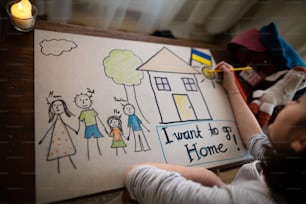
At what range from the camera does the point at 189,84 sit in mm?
695

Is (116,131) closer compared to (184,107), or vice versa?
(116,131)

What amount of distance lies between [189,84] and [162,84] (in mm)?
104

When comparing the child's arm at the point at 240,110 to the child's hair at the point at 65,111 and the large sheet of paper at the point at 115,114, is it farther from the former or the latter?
the child's hair at the point at 65,111

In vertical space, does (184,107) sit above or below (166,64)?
below

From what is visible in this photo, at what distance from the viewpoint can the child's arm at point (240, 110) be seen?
67 centimetres

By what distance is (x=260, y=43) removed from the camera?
82 centimetres

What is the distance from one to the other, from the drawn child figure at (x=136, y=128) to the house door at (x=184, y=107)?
13 cm

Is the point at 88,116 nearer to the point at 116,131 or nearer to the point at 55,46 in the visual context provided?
the point at 116,131

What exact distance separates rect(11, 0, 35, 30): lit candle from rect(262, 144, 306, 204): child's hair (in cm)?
66

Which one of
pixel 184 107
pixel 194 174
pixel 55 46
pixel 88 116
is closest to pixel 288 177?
pixel 194 174

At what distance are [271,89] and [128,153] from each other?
571mm

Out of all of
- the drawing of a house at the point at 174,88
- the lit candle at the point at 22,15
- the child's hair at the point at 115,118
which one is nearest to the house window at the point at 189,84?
the drawing of a house at the point at 174,88

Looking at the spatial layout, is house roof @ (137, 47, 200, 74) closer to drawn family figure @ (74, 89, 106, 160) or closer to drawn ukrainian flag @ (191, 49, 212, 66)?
drawn ukrainian flag @ (191, 49, 212, 66)

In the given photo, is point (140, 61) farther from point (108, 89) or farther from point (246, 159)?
point (246, 159)
